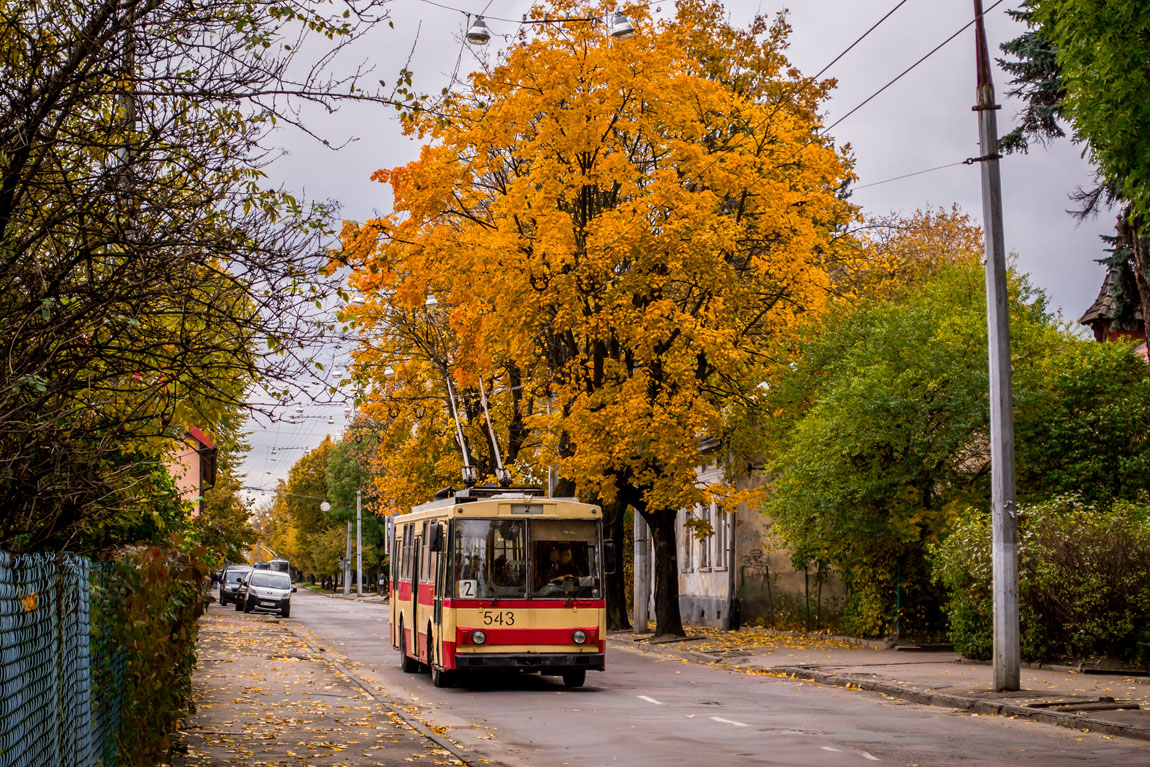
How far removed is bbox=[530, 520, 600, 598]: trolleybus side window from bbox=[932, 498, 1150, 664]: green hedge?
639 centimetres

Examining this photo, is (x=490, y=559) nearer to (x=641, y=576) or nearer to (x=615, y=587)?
(x=641, y=576)

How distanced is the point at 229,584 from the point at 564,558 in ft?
153

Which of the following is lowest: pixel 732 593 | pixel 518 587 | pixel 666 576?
pixel 732 593

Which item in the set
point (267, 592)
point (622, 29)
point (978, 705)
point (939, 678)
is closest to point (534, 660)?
point (939, 678)

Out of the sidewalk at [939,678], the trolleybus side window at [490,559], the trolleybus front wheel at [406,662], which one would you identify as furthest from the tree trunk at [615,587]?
the trolleybus side window at [490,559]

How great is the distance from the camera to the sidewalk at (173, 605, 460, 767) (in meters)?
12.2

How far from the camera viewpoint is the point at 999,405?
730 inches

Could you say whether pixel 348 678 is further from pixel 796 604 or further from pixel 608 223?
pixel 796 604

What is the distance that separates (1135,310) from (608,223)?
1894cm

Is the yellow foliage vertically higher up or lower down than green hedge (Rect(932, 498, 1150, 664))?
higher up

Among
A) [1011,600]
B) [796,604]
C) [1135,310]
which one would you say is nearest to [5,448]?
[1011,600]

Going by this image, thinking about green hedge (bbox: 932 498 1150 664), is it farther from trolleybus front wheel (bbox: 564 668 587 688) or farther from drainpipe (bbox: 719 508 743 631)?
drainpipe (bbox: 719 508 743 631)

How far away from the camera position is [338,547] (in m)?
108

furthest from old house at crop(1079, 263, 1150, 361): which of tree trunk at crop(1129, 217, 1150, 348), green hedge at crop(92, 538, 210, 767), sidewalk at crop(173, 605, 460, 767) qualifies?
green hedge at crop(92, 538, 210, 767)
